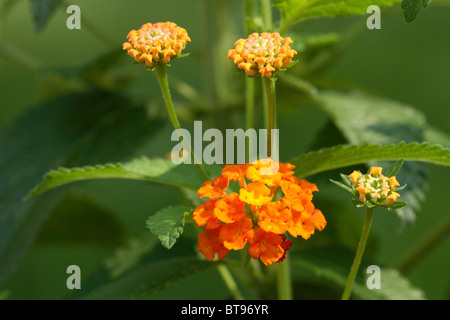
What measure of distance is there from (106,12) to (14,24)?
0.16m

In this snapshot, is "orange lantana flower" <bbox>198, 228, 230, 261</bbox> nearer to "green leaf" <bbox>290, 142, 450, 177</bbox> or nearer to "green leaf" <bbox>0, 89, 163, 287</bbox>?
"green leaf" <bbox>290, 142, 450, 177</bbox>

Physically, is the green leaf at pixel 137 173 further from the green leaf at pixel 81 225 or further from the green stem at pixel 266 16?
the green leaf at pixel 81 225

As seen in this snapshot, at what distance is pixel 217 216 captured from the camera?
0.30 metres

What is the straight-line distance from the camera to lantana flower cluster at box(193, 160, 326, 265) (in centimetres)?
30

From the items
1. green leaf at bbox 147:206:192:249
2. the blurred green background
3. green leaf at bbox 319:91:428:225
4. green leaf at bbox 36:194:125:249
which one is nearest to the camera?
green leaf at bbox 147:206:192:249

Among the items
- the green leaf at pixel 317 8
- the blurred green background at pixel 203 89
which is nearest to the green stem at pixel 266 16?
the green leaf at pixel 317 8

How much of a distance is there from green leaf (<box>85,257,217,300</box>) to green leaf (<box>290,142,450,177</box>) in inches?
3.9

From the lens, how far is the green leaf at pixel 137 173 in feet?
1.13

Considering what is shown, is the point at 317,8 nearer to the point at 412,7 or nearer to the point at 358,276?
the point at 412,7

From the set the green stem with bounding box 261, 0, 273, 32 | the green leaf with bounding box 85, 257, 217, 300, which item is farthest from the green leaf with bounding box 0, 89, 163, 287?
the green stem with bounding box 261, 0, 273, 32

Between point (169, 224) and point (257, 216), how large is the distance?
0.15 ft

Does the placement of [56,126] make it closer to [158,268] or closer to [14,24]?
[158,268]

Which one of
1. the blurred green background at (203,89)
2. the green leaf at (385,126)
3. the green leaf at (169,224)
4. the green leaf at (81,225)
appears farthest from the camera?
the blurred green background at (203,89)

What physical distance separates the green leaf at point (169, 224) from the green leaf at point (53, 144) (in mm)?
181
